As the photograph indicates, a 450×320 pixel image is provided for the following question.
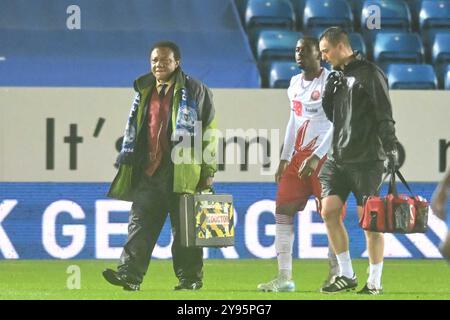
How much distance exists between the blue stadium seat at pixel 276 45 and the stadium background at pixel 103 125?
519 mm

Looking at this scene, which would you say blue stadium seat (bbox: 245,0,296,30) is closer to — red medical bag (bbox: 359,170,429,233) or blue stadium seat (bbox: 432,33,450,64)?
blue stadium seat (bbox: 432,33,450,64)

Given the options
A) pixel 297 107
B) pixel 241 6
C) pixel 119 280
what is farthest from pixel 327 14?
pixel 119 280

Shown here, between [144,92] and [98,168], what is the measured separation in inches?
165

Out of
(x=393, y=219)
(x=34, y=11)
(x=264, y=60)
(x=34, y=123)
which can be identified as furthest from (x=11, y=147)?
(x=393, y=219)

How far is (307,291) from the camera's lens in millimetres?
11266

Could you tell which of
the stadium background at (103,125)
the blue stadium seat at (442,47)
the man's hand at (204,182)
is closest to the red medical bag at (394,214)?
the man's hand at (204,182)

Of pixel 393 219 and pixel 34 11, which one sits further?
pixel 34 11

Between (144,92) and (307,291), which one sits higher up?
(144,92)

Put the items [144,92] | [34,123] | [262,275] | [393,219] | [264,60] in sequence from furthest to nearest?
[264,60], [34,123], [262,275], [144,92], [393,219]

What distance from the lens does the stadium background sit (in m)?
14.9

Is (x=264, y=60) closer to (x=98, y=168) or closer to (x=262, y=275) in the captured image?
(x=98, y=168)

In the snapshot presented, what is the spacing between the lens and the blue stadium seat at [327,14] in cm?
1700

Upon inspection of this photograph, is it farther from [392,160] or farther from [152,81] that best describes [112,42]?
[392,160]

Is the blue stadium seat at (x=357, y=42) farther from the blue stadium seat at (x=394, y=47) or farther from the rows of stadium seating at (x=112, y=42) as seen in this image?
the rows of stadium seating at (x=112, y=42)
